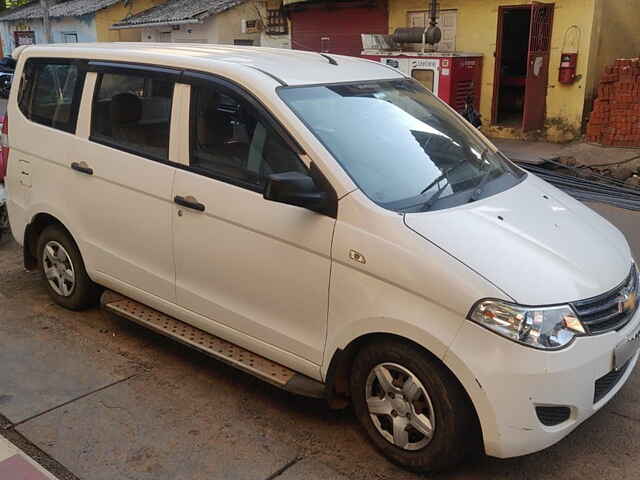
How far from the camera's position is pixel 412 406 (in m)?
2.98

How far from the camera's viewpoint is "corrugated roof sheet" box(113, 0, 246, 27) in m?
19.5

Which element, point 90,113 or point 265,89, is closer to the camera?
point 265,89

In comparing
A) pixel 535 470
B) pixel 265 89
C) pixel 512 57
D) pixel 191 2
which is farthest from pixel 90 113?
pixel 191 2

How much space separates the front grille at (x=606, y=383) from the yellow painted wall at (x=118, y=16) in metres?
24.6

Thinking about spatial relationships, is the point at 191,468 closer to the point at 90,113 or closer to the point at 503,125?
the point at 90,113

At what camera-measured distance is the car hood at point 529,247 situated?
2.77m

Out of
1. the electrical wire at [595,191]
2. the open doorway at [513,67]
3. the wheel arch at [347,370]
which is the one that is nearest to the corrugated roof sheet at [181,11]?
the open doorway at [513,67]

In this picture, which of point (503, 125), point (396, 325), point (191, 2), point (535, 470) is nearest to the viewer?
point (396, 325)

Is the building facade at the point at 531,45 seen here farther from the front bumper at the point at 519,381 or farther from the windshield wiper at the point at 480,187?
the front bumper at the point at 519,381

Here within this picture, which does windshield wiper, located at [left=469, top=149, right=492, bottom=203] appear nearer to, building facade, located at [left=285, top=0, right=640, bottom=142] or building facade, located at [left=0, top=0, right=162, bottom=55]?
building facade, located at [left=285, top=0, right=640, bottom=142]

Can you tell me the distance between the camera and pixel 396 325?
2896 mm

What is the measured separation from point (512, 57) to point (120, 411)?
11.8m

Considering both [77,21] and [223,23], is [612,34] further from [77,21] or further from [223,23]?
[77,21]

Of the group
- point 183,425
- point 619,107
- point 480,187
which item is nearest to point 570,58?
point 619,107
